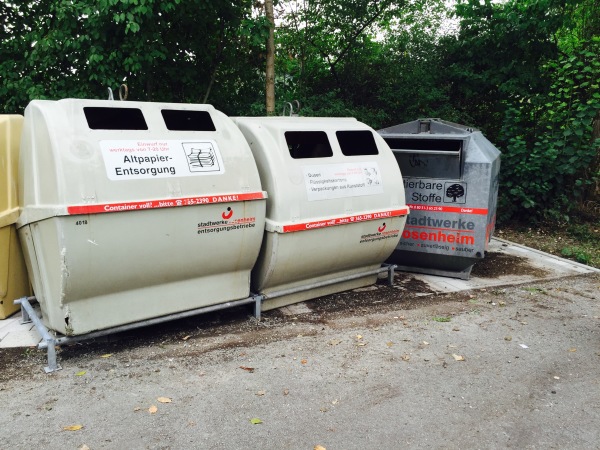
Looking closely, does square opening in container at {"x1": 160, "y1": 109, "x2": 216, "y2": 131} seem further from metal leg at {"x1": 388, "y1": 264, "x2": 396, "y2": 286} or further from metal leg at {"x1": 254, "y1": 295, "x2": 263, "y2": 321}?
metal leg at {"x1": 388, "y1": 264, "x2": 396, "y2": 286}

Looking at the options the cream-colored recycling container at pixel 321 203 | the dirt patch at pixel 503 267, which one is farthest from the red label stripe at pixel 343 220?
the dirt patch at pixel 503 267

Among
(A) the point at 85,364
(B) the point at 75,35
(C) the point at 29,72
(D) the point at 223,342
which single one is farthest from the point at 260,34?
(A) the point at 85,364

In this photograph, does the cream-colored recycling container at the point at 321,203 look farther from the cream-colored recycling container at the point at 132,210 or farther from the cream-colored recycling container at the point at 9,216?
the cream-colored recycling container at the point at 9,216

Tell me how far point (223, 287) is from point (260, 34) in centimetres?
432

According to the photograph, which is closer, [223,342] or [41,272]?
[41,272]

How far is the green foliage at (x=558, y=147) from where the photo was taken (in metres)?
8.59

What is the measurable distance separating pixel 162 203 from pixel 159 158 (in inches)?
14.4

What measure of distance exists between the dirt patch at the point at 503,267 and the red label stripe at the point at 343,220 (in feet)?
5.77

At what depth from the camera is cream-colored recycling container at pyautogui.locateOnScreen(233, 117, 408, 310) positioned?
186 inches

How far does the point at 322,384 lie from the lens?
12.3ft

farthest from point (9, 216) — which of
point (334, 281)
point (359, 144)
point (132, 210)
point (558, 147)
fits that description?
point (558, 147)

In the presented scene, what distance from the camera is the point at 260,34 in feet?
24.3

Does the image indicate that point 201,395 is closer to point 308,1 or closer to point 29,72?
point 29,72

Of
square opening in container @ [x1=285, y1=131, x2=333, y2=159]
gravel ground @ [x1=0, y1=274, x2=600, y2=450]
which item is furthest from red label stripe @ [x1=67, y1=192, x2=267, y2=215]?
gravel ground @ [x1=0, y1=274, x2=600, y2=450]
